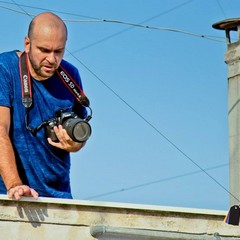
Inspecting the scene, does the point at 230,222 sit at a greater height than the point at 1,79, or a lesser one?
lesser

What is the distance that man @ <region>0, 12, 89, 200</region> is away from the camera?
6633 mm

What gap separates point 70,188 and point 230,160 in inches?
325

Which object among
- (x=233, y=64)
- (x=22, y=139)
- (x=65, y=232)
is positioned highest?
(x=233, y=64)

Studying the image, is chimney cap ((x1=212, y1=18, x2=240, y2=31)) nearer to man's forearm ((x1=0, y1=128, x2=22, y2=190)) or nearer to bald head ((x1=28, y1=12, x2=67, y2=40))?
bald head ((x1=28, y1=12, x2=67, y2=40))

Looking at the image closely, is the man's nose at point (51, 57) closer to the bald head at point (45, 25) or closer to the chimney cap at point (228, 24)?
the bald head at point (45, 25)

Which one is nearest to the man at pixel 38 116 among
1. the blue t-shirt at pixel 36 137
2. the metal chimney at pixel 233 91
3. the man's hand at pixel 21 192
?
the blue t-shirt at pixel 36 137

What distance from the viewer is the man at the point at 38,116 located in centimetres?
663

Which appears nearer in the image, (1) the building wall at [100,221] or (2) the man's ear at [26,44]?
(1) the building wall at [100,221]

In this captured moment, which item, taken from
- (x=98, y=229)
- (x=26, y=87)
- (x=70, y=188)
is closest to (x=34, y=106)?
(x=26, y=87)

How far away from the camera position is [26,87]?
6730mm

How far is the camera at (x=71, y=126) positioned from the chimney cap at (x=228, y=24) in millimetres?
8100

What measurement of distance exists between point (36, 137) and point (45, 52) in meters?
0.56

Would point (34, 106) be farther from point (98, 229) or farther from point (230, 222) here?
point (230, 222)

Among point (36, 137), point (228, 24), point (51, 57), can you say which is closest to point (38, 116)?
point (36, 137)
